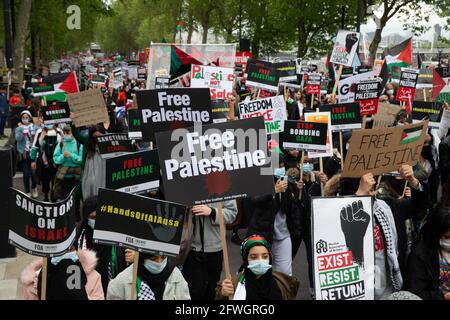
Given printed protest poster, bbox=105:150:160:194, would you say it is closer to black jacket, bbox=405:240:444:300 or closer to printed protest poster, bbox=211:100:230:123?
black jacket, bbox=405:240:444:300

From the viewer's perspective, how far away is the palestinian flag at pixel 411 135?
19.6 feet

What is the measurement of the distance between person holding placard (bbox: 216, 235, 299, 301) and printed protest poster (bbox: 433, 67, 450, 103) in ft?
29.8

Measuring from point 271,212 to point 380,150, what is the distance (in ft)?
4.69

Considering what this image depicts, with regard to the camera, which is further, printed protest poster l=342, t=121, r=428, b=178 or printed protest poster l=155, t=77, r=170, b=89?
printed protest poster l=155, t=77, r=170, b=89

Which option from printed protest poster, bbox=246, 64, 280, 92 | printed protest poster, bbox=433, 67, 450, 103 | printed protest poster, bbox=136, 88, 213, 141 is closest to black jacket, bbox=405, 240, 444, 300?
printed protest poster, bbox=136, 88, 213, 141

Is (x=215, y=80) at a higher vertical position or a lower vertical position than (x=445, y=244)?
higher

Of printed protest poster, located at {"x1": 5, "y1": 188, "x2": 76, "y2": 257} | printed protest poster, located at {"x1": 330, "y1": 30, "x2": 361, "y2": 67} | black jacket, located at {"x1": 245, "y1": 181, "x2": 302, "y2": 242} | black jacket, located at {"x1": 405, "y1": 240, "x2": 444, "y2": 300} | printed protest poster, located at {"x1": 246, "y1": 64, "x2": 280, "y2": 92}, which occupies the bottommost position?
black jacket, located at {"x1": 245, "y1": 181, "x2": 302, "y2": 242}

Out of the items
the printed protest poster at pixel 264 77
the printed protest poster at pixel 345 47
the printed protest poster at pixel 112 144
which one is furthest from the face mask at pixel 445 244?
the printed protest poster at pixel 345 47

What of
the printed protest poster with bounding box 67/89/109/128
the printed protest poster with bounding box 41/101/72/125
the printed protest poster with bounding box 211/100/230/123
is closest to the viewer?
the printed protest poster with bounding box 67/89/109/128

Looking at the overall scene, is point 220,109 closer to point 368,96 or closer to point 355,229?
point 368,96

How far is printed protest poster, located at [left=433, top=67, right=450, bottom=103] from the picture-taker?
12.8 meters

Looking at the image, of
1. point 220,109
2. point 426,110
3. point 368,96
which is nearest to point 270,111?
point 220,109

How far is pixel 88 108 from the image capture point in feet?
34.3

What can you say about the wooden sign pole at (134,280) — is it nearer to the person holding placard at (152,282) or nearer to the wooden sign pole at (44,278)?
the person holding placard at (152,282)
